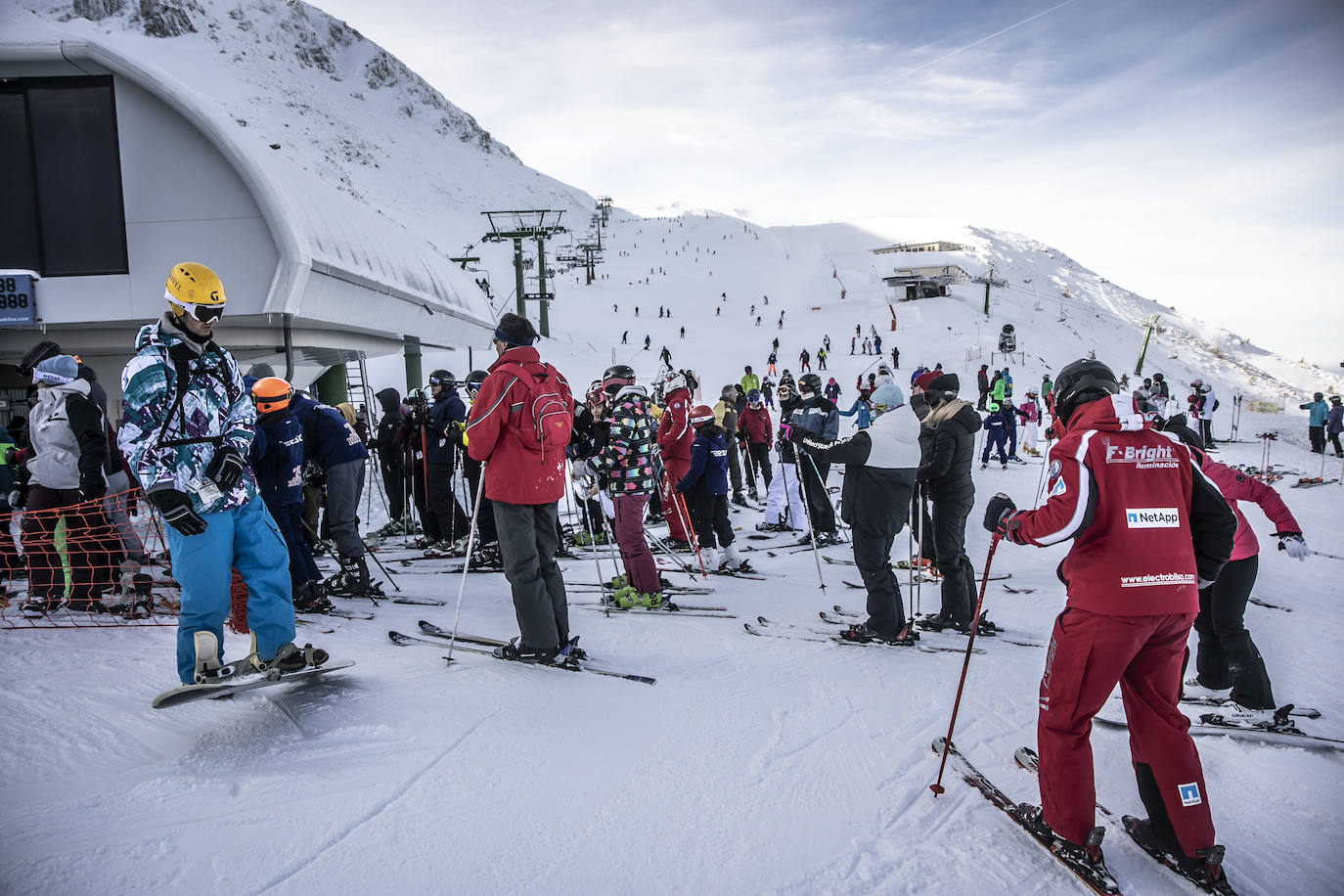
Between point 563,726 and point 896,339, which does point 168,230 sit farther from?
point 896,339

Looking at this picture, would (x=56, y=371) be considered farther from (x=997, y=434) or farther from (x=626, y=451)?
(x=997, y=434)

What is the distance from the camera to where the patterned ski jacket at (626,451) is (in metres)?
5.82

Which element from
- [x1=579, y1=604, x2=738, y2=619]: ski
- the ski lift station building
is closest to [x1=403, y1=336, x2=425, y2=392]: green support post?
the ski lift station building

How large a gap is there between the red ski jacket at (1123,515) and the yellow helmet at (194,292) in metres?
3.59

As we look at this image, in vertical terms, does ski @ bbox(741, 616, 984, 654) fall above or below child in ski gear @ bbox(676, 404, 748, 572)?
below

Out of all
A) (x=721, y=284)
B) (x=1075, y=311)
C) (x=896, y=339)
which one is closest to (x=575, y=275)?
(x=721, y=284)

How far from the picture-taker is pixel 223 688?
3270mm

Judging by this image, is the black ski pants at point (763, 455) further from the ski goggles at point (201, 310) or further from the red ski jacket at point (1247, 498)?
the ski goggles at point (201, 310)

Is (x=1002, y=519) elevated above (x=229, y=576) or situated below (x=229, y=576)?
above

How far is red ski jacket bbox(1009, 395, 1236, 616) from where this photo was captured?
2.55 meters

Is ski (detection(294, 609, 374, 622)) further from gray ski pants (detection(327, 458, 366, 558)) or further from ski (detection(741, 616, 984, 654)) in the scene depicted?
ski (detection(741, 616, 984, 654))

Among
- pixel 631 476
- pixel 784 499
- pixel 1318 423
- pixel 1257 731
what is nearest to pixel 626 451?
pixel 631 476

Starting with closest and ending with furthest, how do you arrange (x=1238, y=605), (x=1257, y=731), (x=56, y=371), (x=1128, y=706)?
(x=1128, y=706), (x=1257, y=731), (x=1238, y=605), (x=56, y=371)

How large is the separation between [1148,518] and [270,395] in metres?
5.29
